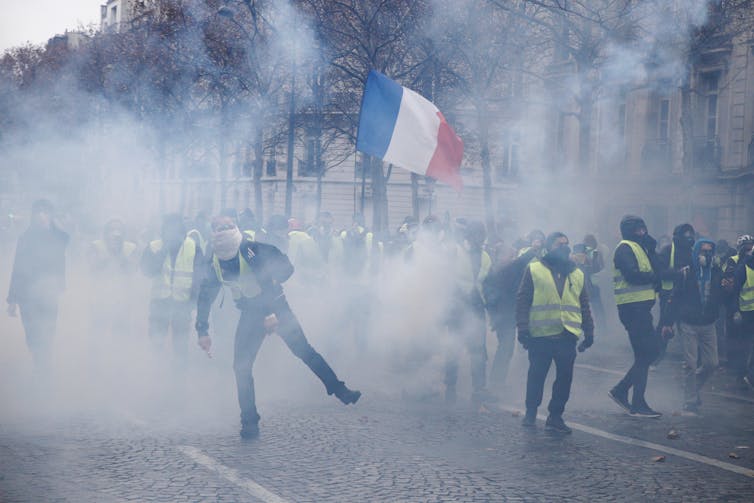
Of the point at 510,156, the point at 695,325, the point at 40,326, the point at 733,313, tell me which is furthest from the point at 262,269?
the point at 510,156

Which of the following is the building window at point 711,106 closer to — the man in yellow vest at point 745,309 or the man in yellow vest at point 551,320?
the man in yellow vest at point 745,309

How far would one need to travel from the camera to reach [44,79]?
16.3 m

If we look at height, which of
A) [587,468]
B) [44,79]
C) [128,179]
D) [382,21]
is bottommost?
[587,468]

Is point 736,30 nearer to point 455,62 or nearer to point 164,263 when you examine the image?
point 455,62

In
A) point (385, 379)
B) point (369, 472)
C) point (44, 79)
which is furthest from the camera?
point (44, 79)

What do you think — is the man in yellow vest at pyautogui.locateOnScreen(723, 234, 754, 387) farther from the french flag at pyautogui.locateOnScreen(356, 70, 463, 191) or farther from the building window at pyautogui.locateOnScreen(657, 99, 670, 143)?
the building window at pyautogui.locateOnScreen(657, 99, 670, 143)

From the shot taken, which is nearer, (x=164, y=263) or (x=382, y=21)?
(x=164, y=263)

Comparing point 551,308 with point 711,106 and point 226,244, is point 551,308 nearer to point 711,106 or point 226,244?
point 226,244

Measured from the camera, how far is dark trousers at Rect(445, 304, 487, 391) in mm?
9172

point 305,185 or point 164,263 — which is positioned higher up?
point 305,185

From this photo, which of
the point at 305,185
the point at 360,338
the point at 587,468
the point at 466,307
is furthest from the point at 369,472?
the point at 305,185

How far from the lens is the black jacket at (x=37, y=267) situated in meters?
9.89

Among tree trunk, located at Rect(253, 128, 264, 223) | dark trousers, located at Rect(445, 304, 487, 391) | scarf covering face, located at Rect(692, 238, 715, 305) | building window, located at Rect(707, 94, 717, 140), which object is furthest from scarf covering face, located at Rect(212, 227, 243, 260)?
building window, located at Rect(707, 94, 717, 140)

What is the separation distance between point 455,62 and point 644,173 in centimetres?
951
